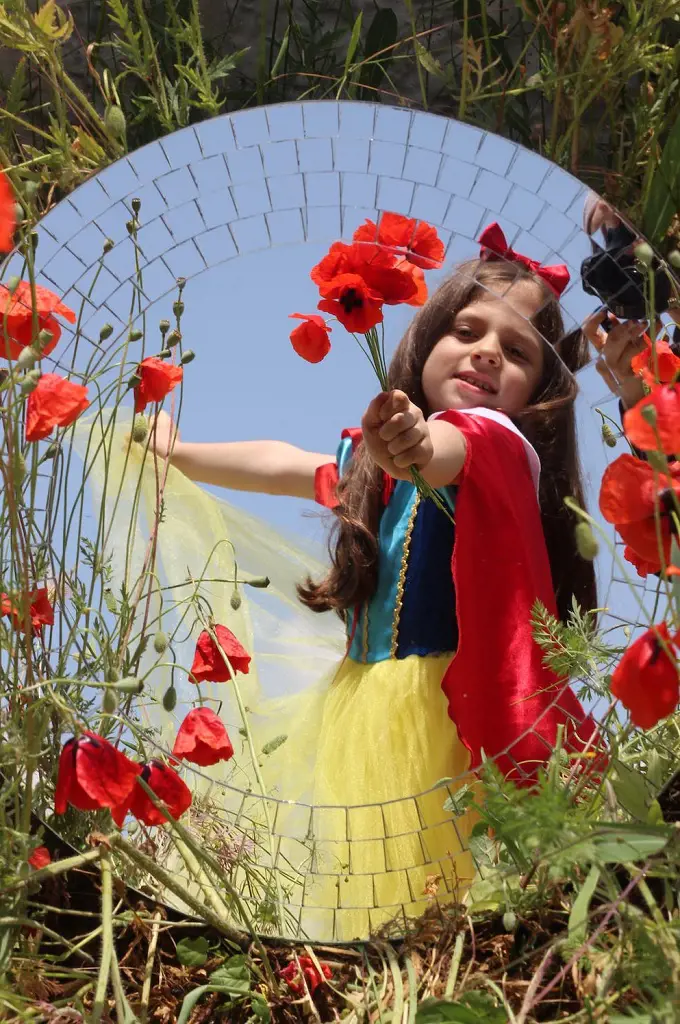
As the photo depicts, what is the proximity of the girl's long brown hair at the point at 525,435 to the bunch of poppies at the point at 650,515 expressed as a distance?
333mm

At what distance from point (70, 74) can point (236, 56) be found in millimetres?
254

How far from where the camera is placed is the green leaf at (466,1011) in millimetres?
536

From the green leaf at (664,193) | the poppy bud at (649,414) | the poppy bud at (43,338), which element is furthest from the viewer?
the green leaf at (664,193)

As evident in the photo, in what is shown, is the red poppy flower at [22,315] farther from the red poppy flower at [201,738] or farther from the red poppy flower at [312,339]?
the red poppy flower at [312,339]

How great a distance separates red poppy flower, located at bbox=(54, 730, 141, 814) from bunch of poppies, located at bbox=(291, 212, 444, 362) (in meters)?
0.34

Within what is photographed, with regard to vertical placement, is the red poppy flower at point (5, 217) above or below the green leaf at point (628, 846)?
above

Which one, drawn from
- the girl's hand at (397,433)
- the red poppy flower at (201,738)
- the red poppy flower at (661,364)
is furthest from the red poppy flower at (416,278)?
the red poppy flower at (201,738)

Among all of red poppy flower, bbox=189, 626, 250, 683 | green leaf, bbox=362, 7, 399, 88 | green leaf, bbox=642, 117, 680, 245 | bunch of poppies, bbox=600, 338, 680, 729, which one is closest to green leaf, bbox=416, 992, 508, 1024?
bunch of poppies, bbox=600, 338, 680, 729

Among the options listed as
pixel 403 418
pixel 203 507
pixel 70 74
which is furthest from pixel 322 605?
pixel 70 74

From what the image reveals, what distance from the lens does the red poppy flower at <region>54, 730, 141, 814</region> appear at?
1.74 ft

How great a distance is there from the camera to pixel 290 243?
90 centimetres

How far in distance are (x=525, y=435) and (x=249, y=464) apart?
27 centimetres

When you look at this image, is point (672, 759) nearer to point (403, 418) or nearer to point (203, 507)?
point (403, 418)

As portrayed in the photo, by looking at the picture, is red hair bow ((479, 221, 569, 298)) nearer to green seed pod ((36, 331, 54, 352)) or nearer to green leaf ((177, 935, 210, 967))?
green seed pod ((36, 331, 54, 352))
